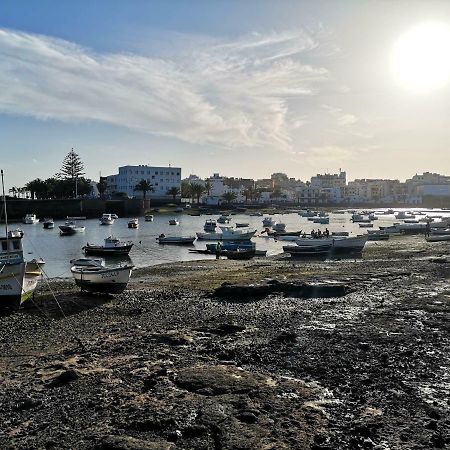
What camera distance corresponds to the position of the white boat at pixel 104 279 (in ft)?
75.9

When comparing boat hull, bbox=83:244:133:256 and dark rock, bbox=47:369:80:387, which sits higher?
dark rock, bbox=47:369:80:387

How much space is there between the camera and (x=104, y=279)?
2314cm

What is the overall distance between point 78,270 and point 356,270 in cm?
1692

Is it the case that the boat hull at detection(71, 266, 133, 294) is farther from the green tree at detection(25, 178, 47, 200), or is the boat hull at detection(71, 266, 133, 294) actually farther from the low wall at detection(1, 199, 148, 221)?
the green tree at detection(25, 178, 47, 200)

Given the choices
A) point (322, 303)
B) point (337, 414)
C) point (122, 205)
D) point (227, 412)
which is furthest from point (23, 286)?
point (122, 205)

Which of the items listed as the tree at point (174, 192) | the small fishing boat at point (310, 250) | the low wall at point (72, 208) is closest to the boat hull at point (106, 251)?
the small fishing boat at point (310, 250)

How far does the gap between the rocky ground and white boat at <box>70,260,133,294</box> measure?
285 centimetres

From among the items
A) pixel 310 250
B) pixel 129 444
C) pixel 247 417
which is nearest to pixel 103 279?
pixel 247 417

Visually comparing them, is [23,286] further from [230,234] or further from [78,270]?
[230,234]

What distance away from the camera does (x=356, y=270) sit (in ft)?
102

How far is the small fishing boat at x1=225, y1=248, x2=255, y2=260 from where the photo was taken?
46.8 meters

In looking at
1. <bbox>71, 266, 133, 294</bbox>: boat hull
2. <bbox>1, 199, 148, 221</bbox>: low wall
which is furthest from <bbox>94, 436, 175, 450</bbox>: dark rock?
<bbox>1, 199, 148, 221</bbox>: low wall

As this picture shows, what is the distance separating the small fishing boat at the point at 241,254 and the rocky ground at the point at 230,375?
2630 centimetres

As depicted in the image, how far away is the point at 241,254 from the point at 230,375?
→ 1418 inches
